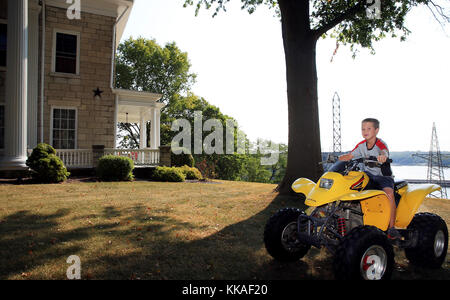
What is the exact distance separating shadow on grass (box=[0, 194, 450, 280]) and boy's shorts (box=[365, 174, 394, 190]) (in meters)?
1.14

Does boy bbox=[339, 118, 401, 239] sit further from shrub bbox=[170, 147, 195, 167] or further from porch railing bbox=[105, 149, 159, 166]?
shrub bbox=[170, 147, 195, 167]

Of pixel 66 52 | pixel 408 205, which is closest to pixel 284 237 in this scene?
pixel 408 205

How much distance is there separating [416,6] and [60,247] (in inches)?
507

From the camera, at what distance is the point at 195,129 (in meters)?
39.3

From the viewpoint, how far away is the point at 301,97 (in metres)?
8.34

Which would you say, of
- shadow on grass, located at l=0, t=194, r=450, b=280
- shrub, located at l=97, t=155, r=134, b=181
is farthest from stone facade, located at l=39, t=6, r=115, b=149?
shadow on grass, located at l=0, t=194, r=450, b=280

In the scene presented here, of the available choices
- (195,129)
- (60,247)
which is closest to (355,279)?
(60,247)

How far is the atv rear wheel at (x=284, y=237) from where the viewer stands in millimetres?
3776

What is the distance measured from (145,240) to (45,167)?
301 inches

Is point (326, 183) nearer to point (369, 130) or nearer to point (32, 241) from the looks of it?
point (369, 130)

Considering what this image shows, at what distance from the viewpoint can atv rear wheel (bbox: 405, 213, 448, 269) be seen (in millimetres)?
3920

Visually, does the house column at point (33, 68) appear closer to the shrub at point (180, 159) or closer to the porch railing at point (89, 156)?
the porch railing at point (89, 156)

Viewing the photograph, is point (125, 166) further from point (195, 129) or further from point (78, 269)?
point (195, 129)
